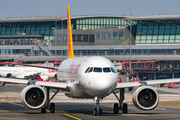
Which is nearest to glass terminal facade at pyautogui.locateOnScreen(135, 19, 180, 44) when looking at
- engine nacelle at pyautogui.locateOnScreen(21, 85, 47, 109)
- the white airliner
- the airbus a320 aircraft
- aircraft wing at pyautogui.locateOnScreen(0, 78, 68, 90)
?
the white airliner

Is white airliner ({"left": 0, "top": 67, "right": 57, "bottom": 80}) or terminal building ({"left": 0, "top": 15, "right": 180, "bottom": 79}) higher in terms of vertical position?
terminal building ({"left": 0, "top": 15, "right": 180, "bottom": 79})

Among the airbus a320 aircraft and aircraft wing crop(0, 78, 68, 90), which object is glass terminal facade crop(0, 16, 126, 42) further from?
the airbus a320 aircraft

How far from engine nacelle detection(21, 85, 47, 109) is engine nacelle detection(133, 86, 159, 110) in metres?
7.21

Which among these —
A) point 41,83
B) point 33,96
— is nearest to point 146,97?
point 41,83

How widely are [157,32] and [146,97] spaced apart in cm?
Result: 10990

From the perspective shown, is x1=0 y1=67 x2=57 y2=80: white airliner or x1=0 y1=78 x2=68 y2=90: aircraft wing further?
x1=0 y1=67 x2=57 y2=80: white airliner

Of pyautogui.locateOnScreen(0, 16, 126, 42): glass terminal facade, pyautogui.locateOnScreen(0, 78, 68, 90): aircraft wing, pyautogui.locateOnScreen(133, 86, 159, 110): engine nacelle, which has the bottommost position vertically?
pyautogui.locateOnScreen(133, 86, 159, 110): engine nacelle

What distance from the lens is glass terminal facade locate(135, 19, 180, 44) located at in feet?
433

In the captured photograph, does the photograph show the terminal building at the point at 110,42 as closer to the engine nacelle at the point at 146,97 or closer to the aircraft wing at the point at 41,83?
the aircraft wing at the point at 41,83

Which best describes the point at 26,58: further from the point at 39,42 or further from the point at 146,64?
the point at 146,64

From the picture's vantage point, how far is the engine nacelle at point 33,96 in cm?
2644

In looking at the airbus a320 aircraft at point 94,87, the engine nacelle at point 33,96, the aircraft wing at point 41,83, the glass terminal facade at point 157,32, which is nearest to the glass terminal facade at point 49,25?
the glass terminal facade at point 157,32

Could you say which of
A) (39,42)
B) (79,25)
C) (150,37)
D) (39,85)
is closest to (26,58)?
(39,42)

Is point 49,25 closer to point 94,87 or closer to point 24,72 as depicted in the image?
point 24,72
